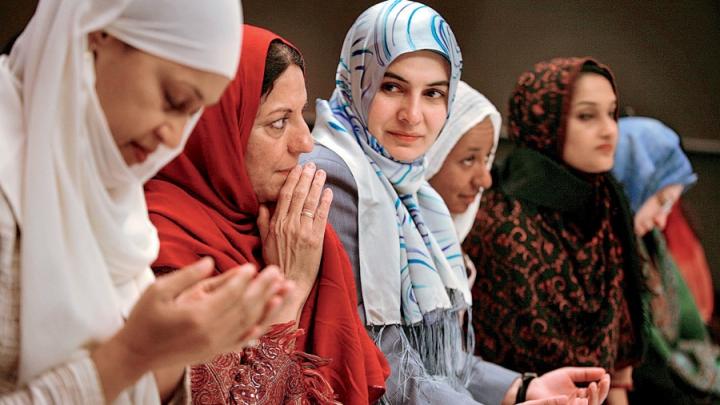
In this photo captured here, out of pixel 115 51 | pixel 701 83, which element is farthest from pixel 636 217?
pixel 115 51

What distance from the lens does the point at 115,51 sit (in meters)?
1.16

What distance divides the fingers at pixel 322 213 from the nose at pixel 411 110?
1.33 ft

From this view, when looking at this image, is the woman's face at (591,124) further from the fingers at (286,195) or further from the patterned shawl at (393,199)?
the fingers at (286,195)

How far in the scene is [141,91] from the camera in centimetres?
116

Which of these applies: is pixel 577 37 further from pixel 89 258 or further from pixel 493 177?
pixel 89 258

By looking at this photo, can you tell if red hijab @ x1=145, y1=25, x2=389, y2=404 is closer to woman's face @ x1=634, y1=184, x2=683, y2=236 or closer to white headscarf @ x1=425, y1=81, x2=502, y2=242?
white headscarf @ x1=425, y1=81, x2=502, y2=242

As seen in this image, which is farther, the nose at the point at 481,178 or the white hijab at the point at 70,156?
the nose at the point at 481,178

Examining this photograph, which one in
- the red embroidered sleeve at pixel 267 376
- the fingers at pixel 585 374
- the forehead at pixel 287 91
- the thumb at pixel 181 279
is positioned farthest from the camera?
the fingers at pixel 585 374

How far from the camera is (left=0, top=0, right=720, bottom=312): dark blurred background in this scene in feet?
10.2

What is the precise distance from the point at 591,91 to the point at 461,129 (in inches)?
20.0

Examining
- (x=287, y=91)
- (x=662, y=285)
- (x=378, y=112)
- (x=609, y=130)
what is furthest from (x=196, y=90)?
(x=662, y=285)

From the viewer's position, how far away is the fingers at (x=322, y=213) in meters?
1.76

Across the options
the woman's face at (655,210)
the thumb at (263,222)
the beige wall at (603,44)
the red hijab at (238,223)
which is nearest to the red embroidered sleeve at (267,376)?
the red hijab at (238,223)

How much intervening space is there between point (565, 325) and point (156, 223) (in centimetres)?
161
